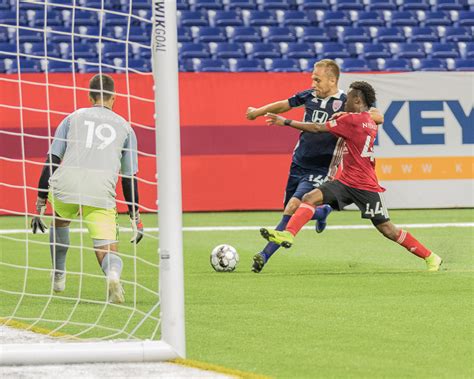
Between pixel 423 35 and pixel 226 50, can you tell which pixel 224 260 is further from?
pixel 423 35

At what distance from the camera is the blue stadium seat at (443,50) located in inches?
948

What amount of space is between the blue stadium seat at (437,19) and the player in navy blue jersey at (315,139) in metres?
14.0

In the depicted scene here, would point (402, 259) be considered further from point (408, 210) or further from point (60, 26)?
point (60, 26)

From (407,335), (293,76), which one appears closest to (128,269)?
(407,335)

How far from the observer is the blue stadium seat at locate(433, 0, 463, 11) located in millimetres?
25391

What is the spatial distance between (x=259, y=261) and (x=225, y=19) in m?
13.4

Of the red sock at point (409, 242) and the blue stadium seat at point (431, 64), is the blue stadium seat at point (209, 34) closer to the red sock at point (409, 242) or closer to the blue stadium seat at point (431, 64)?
the blue stadium seat at point (431, 64)

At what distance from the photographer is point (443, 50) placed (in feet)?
79.5

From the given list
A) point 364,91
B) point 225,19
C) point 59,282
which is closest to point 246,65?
point 225,19

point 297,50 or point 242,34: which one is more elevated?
point 242,34

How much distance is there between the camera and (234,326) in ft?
24.9

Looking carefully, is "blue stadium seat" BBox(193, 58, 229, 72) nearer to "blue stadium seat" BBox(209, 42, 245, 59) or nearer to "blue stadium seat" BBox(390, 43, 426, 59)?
"blue stadium seat" BBox(209, 42, 245, 59)

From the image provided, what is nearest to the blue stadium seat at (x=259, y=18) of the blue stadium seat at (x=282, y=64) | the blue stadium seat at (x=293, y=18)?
A: the blue stadium seat at (x=293, y=18)

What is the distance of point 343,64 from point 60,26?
543 cm
